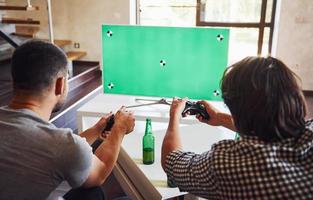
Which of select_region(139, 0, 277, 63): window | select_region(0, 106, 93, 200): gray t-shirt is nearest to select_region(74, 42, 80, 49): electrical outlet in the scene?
select_region(139, 0, 277, 63): window

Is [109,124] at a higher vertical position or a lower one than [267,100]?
lower

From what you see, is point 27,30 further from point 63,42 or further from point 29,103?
point 29,103

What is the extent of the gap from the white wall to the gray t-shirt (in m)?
4.16

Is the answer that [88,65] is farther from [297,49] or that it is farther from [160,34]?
[160,34]

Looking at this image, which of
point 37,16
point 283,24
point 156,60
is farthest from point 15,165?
point 37,16

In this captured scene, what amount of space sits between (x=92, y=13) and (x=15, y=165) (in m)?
4.61

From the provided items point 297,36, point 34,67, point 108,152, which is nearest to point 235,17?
point 297,36

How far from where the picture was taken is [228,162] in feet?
2.63

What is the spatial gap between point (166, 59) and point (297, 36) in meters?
3.25

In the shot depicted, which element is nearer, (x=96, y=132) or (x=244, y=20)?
(x=96, y=132)

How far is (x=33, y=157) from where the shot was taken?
96 centimetres

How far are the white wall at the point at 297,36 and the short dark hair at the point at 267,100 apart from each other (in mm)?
4049

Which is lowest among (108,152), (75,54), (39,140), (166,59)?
(75,54)

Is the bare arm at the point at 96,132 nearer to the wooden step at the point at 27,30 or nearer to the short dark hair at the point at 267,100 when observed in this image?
the short dark hair at the point at 267,100
